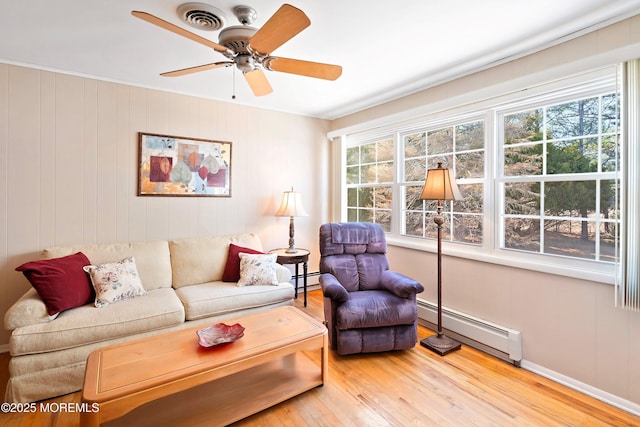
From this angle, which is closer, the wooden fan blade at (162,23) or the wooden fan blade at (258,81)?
the wooden fan blade at (162,23)

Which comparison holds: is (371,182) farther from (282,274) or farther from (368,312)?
(368,312)

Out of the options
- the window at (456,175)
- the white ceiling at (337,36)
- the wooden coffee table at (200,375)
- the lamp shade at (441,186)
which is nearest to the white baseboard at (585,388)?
the window at (456,175)

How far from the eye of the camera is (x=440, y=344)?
2.67m

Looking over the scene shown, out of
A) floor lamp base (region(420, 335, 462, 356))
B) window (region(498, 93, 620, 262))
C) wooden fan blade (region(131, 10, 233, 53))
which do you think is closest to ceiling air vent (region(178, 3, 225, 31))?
wooden fan blade (region(131, 10, 233, 53))

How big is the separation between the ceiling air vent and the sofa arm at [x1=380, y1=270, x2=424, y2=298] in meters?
2.36

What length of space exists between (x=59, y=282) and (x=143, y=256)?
735mm

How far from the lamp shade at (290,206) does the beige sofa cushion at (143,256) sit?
1.34m

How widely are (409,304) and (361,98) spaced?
237 cm

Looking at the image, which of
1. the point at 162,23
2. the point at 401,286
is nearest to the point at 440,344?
the point at 401,286

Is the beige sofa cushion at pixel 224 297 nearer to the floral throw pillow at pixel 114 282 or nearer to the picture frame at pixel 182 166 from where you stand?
the floral throw pillow at pixel 114 282

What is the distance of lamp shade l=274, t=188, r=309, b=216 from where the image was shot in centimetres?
374

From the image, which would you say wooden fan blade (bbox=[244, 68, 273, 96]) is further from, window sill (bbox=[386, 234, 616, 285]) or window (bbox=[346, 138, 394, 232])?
window sill (bbox=[386, 234, 616, 285])

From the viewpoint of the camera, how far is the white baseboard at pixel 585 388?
1.89 meters

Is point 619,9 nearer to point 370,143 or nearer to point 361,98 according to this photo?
point 361,98
